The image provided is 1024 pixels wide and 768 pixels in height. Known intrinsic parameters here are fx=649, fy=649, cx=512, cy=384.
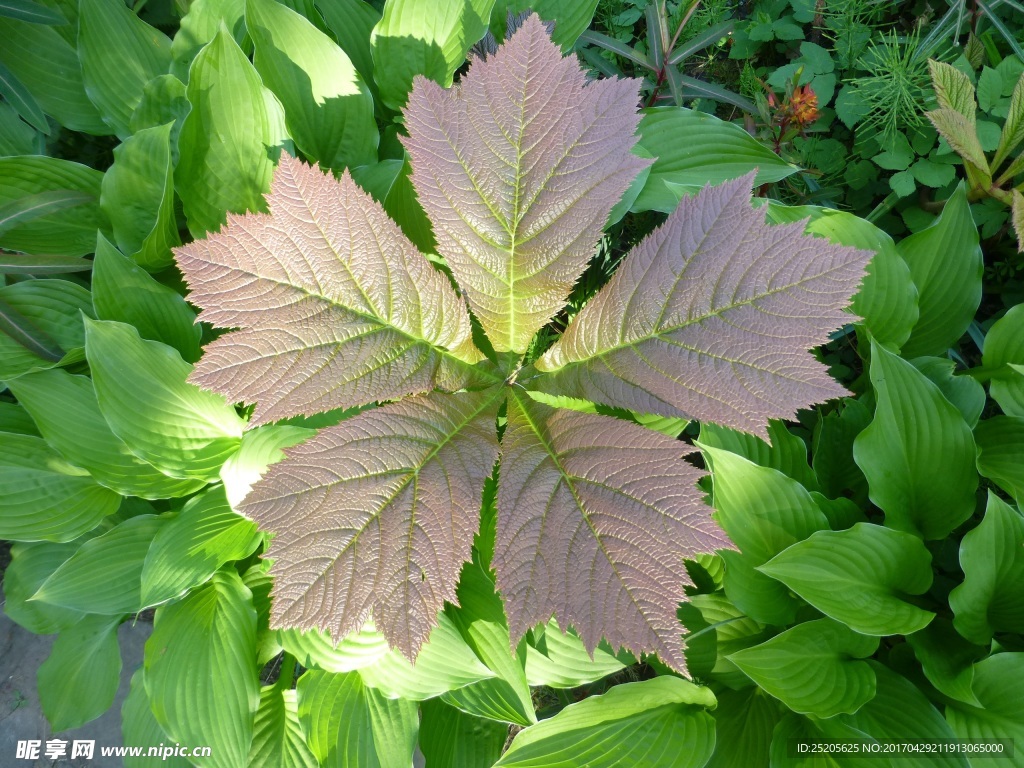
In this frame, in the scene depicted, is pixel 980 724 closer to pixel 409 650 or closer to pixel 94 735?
pixel 409 650

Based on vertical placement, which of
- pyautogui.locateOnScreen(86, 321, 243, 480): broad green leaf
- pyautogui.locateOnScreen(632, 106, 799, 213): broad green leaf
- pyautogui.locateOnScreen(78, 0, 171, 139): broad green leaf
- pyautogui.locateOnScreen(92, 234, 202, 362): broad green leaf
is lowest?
pyautogui.locateOnScreen(86, 321, 243, 480): broad green leaf

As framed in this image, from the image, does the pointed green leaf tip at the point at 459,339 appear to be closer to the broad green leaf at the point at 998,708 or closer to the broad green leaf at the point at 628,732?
the broad green leaf at the point at 628,732

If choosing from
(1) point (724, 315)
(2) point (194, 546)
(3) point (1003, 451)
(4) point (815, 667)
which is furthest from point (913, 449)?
(2) point (194, 546)

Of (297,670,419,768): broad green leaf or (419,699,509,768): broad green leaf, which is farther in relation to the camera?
(419,699,509,768): broad green leaf

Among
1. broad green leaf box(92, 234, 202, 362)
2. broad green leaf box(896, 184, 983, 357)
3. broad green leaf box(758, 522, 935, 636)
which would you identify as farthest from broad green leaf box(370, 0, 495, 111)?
broad green leaf box(758, 522, 935, 636)

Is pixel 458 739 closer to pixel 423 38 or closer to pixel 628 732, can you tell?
pixel 628 732

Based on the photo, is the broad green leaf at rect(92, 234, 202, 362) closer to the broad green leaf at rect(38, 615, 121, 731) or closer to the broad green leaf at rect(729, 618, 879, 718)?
the broad green leaf at rect(38, 615, 121, 731)

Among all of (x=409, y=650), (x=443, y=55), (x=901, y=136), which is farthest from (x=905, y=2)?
(x=409, y=650)
